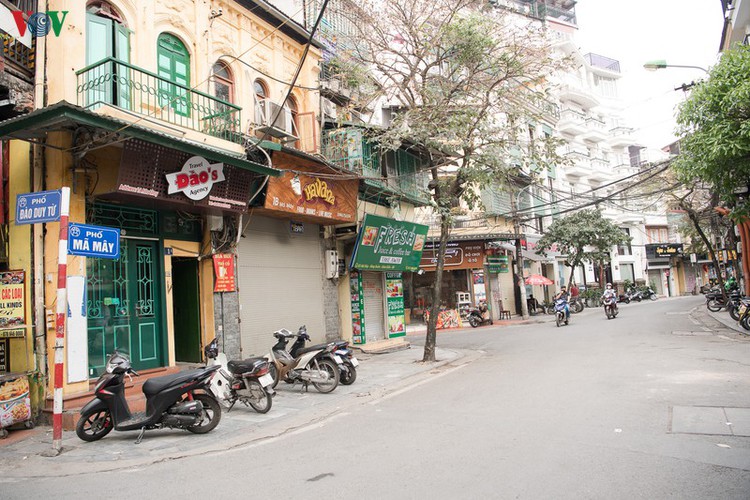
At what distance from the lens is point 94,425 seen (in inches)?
265

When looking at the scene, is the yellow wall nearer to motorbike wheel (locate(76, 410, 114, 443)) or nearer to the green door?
the green door

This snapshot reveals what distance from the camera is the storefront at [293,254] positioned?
11.4 metres

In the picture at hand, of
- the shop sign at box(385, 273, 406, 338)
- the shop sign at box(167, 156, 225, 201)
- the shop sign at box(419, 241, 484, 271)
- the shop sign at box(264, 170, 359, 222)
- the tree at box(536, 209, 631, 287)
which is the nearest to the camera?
the shop sign at box(167, 156, 225, 201)

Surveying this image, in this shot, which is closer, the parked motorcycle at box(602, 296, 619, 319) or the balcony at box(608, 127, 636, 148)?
the parked motorcycle at box(602, 296, 619, 319)

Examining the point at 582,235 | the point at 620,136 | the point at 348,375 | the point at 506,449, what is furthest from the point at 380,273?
the point at 620,136

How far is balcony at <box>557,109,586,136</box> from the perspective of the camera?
40.3m

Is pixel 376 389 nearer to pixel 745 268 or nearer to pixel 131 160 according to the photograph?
pixel 131 160

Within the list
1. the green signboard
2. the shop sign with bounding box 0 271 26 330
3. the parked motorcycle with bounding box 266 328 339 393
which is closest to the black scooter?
the shop sign with bounding box 0 271 26 330

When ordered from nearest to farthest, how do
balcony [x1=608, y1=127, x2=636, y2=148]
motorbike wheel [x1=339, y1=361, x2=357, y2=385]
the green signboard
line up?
motorbike wheel [x1=339, y1=361, x2=357, y2=385] < the green signboard < balcony [x1=608, y1=127, x2=636, y2=148]

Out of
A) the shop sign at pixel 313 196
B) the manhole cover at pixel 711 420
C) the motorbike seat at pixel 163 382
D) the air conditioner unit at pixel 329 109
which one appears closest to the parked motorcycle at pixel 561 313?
the shop sign at pixel 313 196

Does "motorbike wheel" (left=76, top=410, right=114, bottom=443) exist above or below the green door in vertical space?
below

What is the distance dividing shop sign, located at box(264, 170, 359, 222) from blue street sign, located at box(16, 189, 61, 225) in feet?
16.0

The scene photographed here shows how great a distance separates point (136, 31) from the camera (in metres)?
9.34
